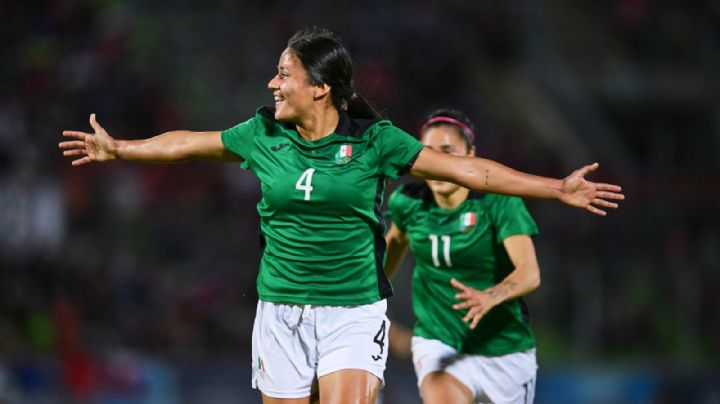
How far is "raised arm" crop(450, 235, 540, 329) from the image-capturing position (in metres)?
5.00

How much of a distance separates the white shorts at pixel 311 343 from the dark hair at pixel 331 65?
0.93 meters

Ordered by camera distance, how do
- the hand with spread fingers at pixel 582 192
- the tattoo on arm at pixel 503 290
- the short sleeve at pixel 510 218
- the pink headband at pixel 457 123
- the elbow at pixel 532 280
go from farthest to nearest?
the pink headband at pixel 457 123 → the short sleeve at pixel 510 218 → the elbow at pixel 532 280 → the tattoo on arm at pixel 503 290 → the hand with spread fingers at pixel 582 192

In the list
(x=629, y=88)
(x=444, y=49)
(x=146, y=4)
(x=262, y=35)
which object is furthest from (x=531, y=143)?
(x=146, y=4)

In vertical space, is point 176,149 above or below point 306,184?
above

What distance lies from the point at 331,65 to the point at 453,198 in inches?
57.0

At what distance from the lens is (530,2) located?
52.9ft

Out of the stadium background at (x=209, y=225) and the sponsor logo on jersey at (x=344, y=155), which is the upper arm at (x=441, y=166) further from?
the stadium background at (x=209, y=225)

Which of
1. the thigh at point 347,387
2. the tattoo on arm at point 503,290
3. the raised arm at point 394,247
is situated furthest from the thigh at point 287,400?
the raised arm at point 394,247

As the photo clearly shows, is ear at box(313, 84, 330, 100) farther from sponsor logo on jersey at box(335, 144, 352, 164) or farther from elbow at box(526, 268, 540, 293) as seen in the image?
elbow at box(526, 268, 540, 293)

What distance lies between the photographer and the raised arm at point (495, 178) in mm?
4461

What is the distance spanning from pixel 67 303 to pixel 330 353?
5974mm

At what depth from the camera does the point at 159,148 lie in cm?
479

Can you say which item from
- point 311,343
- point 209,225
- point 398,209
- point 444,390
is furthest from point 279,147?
point 209,225

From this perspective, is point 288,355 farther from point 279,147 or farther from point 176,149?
point 176,149
